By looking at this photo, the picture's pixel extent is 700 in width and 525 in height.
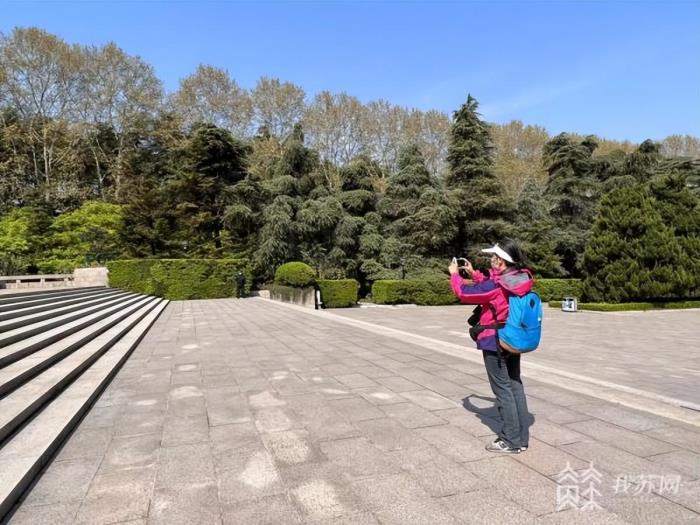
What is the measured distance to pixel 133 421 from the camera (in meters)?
4.06

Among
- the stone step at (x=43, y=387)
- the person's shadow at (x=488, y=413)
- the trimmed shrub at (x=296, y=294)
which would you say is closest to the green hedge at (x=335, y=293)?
the trimmed shrub at (x=296, y=294)

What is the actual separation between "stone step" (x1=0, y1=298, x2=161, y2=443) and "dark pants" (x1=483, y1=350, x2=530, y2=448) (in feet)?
12.6

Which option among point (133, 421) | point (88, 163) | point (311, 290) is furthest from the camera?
point (88, 163)

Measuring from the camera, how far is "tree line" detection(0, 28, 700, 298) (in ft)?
84.1

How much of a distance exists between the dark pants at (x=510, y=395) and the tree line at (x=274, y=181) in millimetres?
20399

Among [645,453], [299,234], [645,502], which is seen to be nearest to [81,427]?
[645,502]

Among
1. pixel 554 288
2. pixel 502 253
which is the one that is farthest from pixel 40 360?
pixel 554 288

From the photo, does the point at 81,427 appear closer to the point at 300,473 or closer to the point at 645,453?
the point at 300,473

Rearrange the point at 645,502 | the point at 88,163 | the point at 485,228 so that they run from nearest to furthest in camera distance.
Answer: the point at 645,502, the point at 485,228, the point at 88,163

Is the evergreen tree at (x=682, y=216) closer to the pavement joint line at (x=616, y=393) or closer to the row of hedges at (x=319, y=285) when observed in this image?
the row of hedges at (x=319, y=285)

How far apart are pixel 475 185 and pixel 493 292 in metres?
24.4

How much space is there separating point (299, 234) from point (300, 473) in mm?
23490

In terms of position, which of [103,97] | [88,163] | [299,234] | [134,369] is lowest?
[134,369]

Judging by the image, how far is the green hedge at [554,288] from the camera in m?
25.0
